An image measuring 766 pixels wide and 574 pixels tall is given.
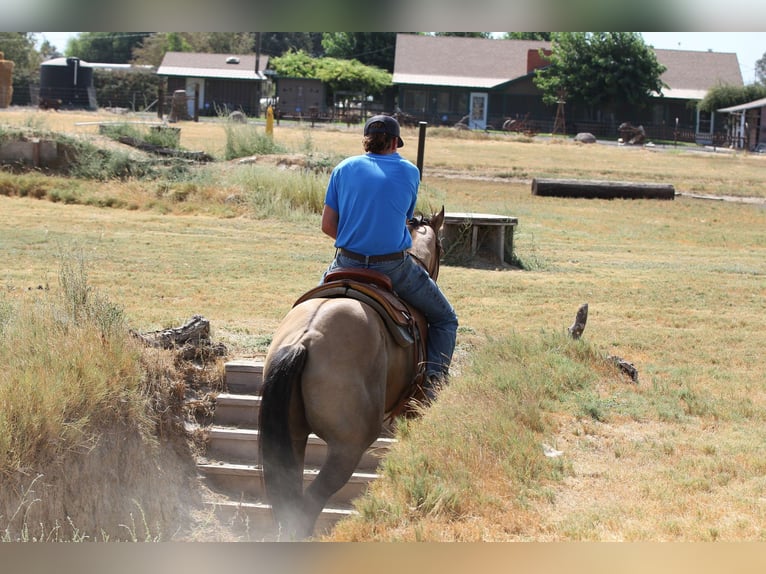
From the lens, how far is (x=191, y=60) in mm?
73688

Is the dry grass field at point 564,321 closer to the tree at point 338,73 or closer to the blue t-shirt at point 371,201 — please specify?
the blue t-shirt at point 371,201

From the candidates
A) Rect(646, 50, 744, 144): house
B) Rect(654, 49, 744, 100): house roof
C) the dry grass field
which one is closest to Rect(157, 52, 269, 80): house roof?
Rect(646, 50, 744, 144): house

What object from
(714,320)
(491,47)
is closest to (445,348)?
(714,320)

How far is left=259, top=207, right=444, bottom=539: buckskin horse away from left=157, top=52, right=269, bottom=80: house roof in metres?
66.6

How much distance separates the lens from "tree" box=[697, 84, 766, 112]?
219ft

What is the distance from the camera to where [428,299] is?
22.3 feet

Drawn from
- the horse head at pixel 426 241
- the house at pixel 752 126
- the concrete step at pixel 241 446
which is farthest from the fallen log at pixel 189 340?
the house at pixel 752 126

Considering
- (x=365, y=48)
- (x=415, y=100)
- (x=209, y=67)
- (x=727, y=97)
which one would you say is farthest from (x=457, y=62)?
(x=727, y=97)

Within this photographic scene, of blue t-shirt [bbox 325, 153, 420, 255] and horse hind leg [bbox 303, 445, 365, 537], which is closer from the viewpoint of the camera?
horse hind leg [bbox 303, 445, 365, 537]

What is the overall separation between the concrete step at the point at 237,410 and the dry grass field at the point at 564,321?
2.78ft

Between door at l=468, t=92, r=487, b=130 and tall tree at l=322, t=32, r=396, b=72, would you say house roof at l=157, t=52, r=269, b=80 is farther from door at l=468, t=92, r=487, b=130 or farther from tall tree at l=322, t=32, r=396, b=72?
door at l=468, t=92, r=487, b=130

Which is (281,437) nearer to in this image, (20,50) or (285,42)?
(20,50)

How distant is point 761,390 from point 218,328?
531 cm
